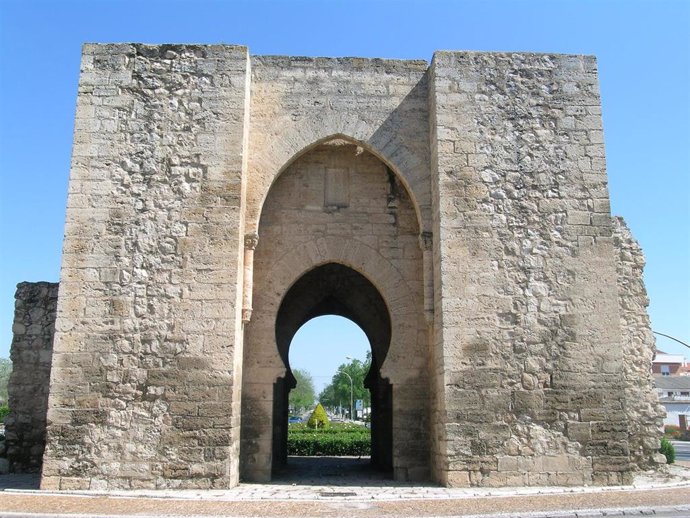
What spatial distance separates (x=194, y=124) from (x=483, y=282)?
4707mm

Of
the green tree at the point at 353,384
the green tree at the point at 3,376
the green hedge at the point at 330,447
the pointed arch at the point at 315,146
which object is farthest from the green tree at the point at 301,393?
the pointed arch at the point at 315,146

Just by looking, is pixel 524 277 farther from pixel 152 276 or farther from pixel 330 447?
pixel 330 447

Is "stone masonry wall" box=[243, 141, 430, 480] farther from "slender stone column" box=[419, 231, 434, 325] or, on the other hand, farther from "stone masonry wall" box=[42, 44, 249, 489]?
"stone masonry wall" box=[42, 44, 249, 489]

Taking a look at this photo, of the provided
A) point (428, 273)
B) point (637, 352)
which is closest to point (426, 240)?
point (428, 273)

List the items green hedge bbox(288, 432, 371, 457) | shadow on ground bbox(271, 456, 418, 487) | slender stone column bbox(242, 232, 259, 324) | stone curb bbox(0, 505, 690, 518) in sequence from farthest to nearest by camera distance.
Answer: green hedge bbox(288, 432, 371, 457), shadow on ground bbox(271, 456, 418, 487), slender stone column bbox(242, 232, 259, 324), stone curb bbox(0, 505, 690, 518)

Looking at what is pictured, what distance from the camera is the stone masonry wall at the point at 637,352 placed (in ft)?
30.8

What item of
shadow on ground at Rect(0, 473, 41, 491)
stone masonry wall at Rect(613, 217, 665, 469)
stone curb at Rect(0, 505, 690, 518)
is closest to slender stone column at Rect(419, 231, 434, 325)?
stone masonry wall at Rect(613, 217, 665, 469)

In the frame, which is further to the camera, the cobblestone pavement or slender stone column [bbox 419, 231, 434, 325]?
slender stone column [bbox 419, 231, 434, 325]

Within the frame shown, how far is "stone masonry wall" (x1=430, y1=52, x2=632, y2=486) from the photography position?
8.29m

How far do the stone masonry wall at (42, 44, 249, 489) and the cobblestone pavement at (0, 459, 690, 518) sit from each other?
54 centimetres

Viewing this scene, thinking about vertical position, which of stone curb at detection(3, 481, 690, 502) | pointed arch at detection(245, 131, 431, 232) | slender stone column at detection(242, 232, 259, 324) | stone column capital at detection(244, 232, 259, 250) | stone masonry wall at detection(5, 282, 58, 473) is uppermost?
pointed arch at detection(245, 131, 431, 232)

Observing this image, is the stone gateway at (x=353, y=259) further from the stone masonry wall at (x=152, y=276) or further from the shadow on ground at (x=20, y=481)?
the shadow on ground at (x=20, y=481)

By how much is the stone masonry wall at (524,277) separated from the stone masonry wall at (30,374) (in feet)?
20.6

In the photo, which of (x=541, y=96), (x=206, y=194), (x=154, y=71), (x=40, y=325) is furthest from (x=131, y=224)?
(x=541, y=96)
